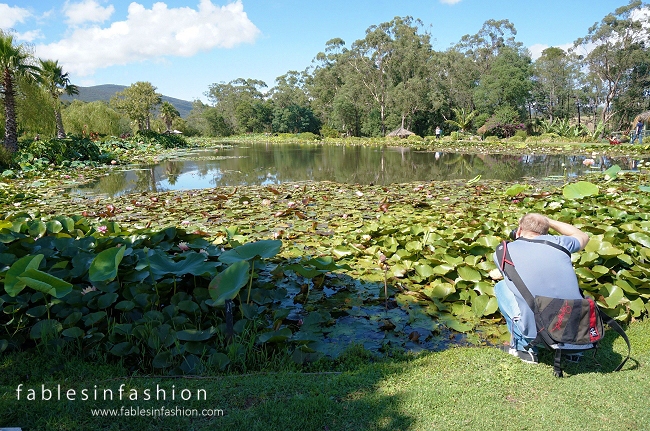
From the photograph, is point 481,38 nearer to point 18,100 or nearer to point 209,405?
point 18,100

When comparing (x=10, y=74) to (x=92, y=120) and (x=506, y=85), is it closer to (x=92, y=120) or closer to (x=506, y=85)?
(x=92, y=120)

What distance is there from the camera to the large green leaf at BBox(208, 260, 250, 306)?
7.41ft

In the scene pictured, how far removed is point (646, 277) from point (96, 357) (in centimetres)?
384

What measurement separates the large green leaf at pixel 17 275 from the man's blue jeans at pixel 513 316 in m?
2.71

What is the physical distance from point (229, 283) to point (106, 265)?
2.58 feet

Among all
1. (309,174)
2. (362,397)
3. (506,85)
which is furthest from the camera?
(506,85)

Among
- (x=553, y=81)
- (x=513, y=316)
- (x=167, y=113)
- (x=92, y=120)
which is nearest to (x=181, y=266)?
(x=513, y=316)

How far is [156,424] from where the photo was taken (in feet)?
5.93

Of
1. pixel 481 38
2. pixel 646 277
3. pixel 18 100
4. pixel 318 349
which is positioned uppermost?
pixel 481 38

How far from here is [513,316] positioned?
241 centimetres

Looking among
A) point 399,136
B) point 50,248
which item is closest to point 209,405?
point 50,248

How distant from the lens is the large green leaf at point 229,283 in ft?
7.41

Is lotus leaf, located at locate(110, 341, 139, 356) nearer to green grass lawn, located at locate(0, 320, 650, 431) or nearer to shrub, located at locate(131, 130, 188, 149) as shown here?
green grass lawn, located at locate(0, 320, 650, 431)

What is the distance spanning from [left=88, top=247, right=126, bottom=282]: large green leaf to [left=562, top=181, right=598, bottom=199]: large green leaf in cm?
506
